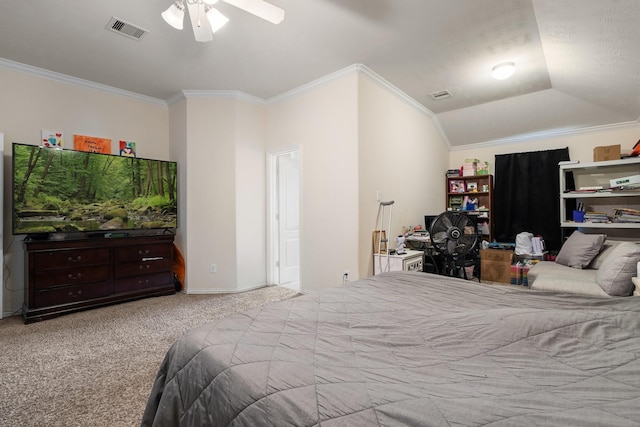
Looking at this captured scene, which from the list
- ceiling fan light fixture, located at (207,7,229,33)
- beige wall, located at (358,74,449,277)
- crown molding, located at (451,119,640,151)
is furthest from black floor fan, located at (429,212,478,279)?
ceiling fan light fixture, located at (207,7,229,33)

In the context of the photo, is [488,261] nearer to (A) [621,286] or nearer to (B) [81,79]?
(A) [621,286]

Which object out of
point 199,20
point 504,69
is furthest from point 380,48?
point 199,20

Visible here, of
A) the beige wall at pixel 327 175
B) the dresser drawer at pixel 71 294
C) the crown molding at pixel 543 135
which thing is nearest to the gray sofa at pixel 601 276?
the beige wall at pixel 327 175

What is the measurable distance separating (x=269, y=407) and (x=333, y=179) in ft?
9.64

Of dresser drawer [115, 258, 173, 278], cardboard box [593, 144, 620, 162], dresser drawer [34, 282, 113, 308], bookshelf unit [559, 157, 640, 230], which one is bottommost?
dresser drawer [34, 282, 113, 308]

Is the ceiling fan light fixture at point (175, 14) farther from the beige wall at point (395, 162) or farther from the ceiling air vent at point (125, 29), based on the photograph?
the beige wall at point (395, 162)

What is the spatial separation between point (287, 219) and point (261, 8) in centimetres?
292

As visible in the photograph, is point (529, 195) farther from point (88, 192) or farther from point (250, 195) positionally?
point (88, 192)

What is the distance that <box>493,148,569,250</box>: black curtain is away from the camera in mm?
4555

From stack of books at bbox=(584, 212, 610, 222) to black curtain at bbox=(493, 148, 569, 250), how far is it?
485 millimetres

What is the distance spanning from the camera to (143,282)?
3.65m

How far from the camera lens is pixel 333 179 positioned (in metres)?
3.55

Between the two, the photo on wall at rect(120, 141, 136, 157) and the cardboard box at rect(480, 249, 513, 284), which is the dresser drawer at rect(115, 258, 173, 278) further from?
the cardboard box at rect(480, 249, 513, 284)

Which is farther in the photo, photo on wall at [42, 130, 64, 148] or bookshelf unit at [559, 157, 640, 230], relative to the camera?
bookshelf unit at [559, 157, 640, 230]
